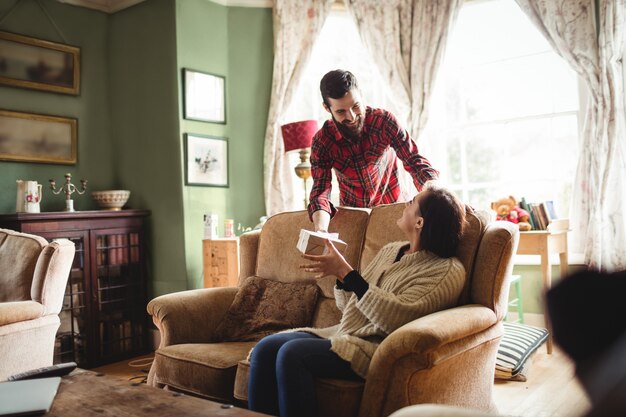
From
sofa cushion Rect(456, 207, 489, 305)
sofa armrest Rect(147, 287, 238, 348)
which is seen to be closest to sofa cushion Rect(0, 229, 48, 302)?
sofa armrest Rect(147, 287, 238, 348)

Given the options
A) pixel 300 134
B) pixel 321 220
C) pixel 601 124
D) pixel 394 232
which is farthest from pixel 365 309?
pixel 601 124

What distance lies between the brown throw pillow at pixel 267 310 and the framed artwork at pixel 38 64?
2.72m

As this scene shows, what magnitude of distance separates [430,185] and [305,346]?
0.73 metres

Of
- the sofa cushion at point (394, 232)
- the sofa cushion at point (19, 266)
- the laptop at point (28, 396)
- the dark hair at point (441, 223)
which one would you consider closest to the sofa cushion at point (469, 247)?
the sofa cushion at point (394, 232)

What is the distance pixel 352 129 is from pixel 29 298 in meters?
2.02

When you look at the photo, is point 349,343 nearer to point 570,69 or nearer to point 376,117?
point 376,117

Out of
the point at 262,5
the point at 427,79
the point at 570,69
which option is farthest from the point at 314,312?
the point at 262,5

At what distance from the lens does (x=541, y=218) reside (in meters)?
3.63

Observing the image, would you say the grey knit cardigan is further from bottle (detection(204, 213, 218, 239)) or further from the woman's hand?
bottle (detection(204, 213, 218, 239))

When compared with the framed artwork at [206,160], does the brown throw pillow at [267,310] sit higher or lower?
lower

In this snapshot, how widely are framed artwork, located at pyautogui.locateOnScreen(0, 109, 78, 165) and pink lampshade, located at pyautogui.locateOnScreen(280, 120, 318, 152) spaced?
1811 millimetres

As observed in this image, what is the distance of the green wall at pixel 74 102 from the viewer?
4145 mm

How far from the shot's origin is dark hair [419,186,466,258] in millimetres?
1968

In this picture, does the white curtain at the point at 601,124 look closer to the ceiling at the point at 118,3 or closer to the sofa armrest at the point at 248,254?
the sofa armrest at the point at 248,254
